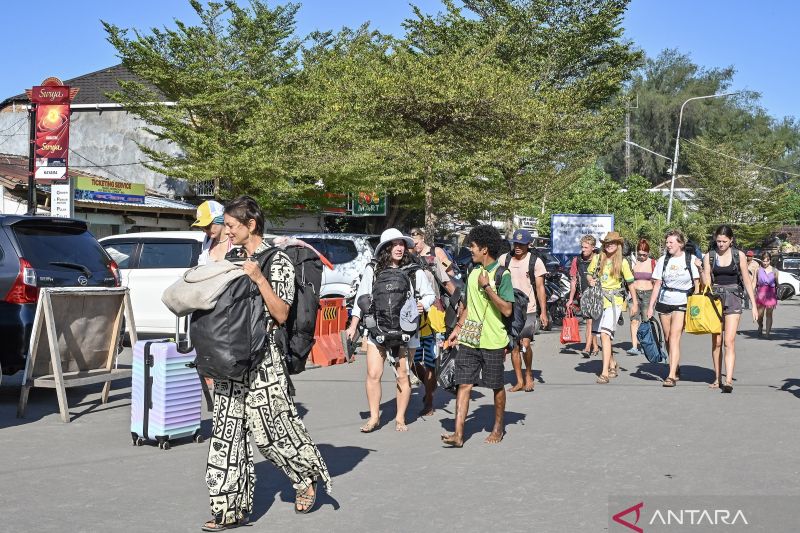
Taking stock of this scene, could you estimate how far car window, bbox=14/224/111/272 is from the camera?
9.34 metres

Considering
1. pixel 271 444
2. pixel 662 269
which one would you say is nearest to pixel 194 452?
pixel 271 444

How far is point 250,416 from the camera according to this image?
5109mm

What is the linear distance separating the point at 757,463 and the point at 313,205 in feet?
87.6

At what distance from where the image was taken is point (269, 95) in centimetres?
2917

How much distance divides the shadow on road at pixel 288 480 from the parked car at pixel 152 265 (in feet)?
24.6

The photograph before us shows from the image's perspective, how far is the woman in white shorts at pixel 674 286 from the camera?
35.3 ft

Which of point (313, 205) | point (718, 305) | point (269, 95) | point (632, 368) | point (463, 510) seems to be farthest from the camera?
point (313, 205)

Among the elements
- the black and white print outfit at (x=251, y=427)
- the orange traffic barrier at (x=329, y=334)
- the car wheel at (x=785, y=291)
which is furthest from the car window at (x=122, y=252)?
the car wheel at (x=785, y=291)

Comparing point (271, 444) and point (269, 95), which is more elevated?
point (269, 95)

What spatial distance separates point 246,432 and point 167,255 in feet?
32.4

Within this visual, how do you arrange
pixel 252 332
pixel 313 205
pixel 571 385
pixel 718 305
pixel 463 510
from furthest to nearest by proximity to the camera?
pixel 313 205 < pixel 571 385 < pixel 718 305 < pixel 463 510 < pixel 252 332

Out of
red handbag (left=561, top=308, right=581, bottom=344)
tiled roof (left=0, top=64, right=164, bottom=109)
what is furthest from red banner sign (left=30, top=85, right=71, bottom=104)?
tiled roof (left=0, top=64, right=164, bottom=109)

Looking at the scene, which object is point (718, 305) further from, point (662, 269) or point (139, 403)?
point (139, 403)

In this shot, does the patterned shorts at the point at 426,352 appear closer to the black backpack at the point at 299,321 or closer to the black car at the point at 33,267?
the black car at the point at 33,267
